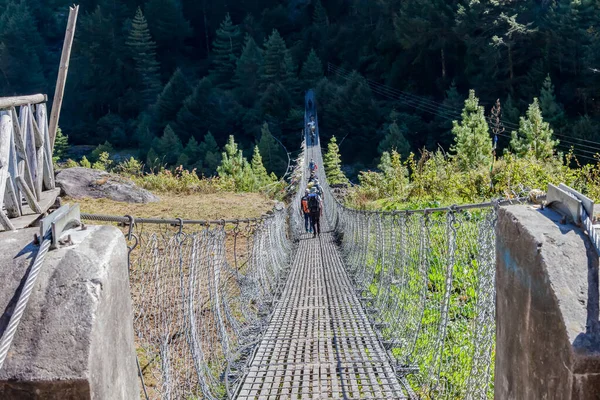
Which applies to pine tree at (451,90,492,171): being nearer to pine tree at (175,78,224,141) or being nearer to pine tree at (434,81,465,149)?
pine tree at (434,81,465,149)

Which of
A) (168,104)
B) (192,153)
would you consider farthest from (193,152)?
(168,104)

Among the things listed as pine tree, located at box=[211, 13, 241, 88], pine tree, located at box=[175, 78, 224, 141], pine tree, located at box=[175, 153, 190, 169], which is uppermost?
pine tree, located at box=[211, 13, 241, 88]

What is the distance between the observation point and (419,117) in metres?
34.2

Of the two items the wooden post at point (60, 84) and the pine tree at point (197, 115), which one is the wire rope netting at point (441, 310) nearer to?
the wooden post at point (60, 84)

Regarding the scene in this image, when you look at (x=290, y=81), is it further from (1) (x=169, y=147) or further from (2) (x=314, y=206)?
(2) (x=314, y=206)

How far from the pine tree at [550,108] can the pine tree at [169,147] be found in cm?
1696

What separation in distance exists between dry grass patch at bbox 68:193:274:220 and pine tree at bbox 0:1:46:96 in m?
33.7

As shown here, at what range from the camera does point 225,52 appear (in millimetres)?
47531

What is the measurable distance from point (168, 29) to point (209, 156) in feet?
73.5

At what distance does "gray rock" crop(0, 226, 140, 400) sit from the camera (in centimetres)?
115

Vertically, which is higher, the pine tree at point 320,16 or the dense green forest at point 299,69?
the pine tree at point 320,16

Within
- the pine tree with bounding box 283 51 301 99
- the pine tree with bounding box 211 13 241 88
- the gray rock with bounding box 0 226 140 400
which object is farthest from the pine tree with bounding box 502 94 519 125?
the gray rock with bounding box 0 226 140 400

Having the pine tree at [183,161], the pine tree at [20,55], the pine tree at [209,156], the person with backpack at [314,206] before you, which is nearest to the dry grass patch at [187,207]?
the person with backpack at [314,206]

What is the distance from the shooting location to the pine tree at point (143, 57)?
44312 mm
